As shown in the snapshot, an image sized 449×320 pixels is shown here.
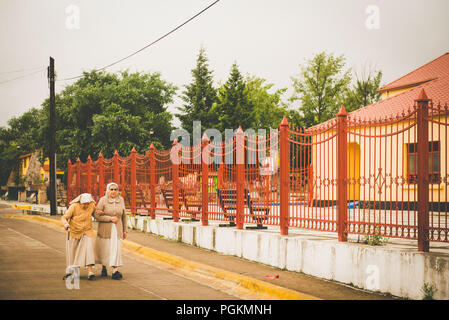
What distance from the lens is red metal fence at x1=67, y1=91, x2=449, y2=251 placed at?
24.1 ft

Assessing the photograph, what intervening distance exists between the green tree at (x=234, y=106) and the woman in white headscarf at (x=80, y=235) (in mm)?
46540

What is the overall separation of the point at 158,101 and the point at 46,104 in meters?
10.6

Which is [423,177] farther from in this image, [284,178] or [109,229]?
[109,229]

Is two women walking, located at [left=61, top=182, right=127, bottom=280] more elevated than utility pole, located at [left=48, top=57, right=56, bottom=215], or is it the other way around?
utility pole, located at [left=48, top=57, right=56, bottom=215]

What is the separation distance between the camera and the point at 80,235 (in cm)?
894

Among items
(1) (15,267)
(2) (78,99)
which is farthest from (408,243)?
(2) (78,99)

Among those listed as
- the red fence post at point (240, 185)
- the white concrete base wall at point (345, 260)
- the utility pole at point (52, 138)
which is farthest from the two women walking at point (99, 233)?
the utility pole at point (52, 138)

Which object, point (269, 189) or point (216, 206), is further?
point (216, 206)

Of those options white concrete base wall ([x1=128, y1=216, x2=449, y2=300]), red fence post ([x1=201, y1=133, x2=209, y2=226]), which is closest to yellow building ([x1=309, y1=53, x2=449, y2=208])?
white concrete base wall ([x1=128, y1=216, x2=449, y2=300])

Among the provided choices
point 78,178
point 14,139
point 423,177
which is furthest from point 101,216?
point 14,139

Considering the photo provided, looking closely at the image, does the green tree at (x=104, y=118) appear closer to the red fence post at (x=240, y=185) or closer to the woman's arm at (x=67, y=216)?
the red fence post at (x=240, y=185)

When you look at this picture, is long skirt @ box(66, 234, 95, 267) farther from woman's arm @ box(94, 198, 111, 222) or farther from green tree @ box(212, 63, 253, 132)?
green tree @ box(212, 63, 253, 132)
